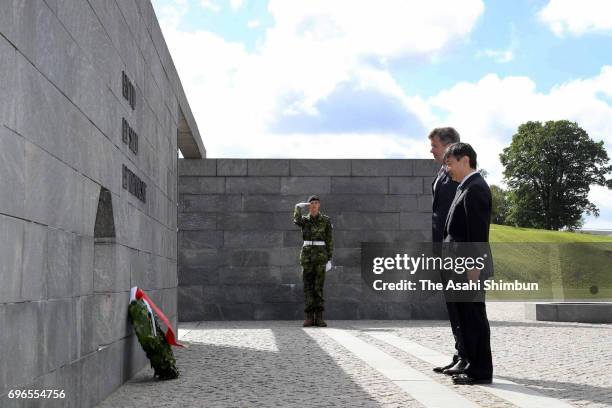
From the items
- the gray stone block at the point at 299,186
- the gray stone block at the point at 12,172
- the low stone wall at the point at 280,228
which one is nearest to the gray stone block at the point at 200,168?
the low stone wall at the point at 280,228

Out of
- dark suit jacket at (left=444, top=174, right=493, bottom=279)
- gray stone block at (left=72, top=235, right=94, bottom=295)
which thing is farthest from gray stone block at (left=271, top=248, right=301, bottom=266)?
gray stone block at (left=72, top=235, right=94, bottom=295)

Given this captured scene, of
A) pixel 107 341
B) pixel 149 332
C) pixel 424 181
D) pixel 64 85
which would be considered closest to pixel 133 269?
pixel 149 332

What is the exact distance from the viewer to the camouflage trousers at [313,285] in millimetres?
11859

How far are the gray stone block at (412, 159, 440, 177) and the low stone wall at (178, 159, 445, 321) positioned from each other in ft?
0.06

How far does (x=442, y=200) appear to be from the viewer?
641 cm

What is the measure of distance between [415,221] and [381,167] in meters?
1.07

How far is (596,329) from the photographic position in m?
11.4

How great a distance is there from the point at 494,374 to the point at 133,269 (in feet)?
9.75

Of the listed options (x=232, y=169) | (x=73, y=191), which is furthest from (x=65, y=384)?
(x=232, y=169)

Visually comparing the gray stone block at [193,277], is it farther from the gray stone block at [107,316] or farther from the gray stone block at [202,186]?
the gray stone block at [107,316]

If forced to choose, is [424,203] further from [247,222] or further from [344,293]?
[247,222]

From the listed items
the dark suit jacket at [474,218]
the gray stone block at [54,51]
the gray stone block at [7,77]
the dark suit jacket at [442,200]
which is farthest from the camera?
the dark suit jacket at [442,200]

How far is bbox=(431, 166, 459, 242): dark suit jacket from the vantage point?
20.8 ft

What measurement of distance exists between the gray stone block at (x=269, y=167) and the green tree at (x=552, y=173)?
40.6 meters
